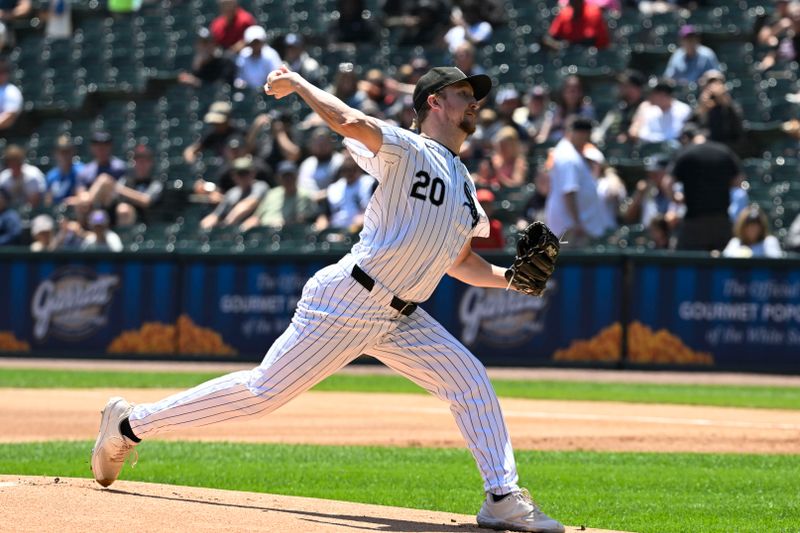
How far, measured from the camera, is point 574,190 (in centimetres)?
1559

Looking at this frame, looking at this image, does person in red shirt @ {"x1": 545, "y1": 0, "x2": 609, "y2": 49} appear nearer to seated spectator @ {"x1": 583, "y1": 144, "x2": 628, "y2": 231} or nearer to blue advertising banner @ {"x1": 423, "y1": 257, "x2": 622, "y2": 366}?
seated spectator @ {"x1": 583, "y1": 144, "x2": 628, "y2": 231}

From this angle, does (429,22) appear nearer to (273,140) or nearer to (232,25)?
(273,140)

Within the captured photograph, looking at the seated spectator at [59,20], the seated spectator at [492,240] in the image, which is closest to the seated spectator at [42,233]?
the seated spectator at [492,240]

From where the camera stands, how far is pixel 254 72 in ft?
66.1

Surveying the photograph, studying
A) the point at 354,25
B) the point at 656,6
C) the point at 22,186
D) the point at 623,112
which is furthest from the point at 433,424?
the point at 354,25

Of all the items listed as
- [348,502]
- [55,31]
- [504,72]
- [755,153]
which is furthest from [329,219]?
[348,502]

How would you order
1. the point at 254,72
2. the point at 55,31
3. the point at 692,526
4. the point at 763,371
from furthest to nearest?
the point at 55,31 → the point at 254,72 → the point at 763,371 → the point at 692,526

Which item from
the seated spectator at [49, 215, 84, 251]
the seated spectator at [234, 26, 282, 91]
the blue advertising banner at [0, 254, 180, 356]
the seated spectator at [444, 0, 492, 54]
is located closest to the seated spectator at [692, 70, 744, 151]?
the seated spectator at [444, 0, 492, 54]

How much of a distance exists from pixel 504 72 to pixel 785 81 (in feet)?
11.4

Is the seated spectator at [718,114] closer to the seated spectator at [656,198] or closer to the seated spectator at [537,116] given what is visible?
the seated spectator at [656,198]

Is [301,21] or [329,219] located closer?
[329,219]

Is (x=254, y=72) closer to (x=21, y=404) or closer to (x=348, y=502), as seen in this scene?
(x=21, y=404)

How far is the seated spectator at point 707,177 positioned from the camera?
15.2 metres

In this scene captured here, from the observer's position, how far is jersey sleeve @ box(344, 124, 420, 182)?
589cm
